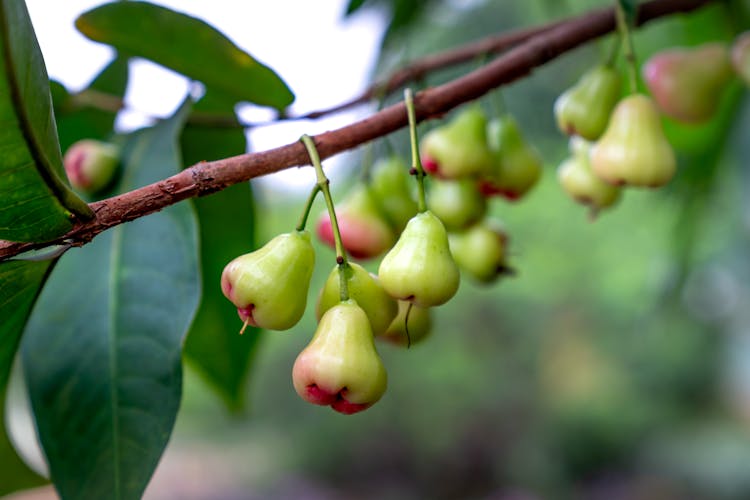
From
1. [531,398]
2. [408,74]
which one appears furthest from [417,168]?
[531,398]

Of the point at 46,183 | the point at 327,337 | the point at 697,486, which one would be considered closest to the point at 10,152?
the point at 46,183

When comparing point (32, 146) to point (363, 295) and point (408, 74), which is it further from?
point (408, 74)

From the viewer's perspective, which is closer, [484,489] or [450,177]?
[450,177]

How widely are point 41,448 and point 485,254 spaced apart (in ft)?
1.66

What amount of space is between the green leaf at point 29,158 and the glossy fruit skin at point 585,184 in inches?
22.7

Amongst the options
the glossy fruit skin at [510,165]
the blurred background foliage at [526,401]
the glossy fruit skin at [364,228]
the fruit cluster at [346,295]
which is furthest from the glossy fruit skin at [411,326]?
the blurred background foliage at [526,401]

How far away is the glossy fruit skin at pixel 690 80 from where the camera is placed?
93cm

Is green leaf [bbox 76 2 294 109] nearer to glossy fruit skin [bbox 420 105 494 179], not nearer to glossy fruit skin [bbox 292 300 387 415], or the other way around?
glossy fruit skin [bbox 420 105 494 179]

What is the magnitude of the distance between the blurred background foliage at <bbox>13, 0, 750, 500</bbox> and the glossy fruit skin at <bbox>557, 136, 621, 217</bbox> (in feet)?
8.94

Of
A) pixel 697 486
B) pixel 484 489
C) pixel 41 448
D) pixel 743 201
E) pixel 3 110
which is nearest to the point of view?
pixel 3 110

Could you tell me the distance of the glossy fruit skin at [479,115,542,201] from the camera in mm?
858

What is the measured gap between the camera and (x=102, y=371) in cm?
69

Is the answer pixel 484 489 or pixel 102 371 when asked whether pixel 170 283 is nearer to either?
pixel 102 371

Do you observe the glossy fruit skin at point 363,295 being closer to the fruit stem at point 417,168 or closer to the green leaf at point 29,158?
the fruit stem at point 417,168
